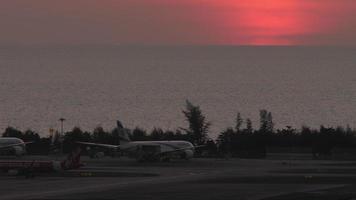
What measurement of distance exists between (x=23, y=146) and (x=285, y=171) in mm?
64000

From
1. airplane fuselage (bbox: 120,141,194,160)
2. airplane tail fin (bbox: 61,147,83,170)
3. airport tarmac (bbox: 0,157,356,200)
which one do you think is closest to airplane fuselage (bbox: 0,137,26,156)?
airplane fuselage (bbox: 120,141,194,160)

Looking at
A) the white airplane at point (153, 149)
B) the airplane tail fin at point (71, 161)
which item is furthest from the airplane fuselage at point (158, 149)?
the airplane tail fin at point (71, 161)

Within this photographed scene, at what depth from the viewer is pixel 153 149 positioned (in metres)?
129

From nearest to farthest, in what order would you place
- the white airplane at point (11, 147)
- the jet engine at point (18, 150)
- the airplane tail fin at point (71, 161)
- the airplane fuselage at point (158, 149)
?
the airplane tail fin at point (71, 161) < the airplane fuselage at point (158, 149) < the white airplane at point (11, 147) < the jet engine at point (18, 150)

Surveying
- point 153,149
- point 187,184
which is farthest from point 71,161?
point 153,149

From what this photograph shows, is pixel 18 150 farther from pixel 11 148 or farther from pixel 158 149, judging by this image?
pixel 158 149

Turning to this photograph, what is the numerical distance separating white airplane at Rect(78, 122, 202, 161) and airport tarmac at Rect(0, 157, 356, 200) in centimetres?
2726

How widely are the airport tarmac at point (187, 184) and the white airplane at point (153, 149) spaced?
89.4ft

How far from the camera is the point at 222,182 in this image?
7844 centimetres

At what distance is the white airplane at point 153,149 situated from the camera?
128 meters

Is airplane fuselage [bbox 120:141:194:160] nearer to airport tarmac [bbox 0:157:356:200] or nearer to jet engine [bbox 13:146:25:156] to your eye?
jet engine [bbox 13:146:25:156]

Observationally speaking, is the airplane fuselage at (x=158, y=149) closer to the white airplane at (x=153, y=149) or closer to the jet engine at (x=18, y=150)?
the white airplane at (x=153, y=149)

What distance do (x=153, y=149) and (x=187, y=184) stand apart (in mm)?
53683

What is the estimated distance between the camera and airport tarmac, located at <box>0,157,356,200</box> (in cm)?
6391
